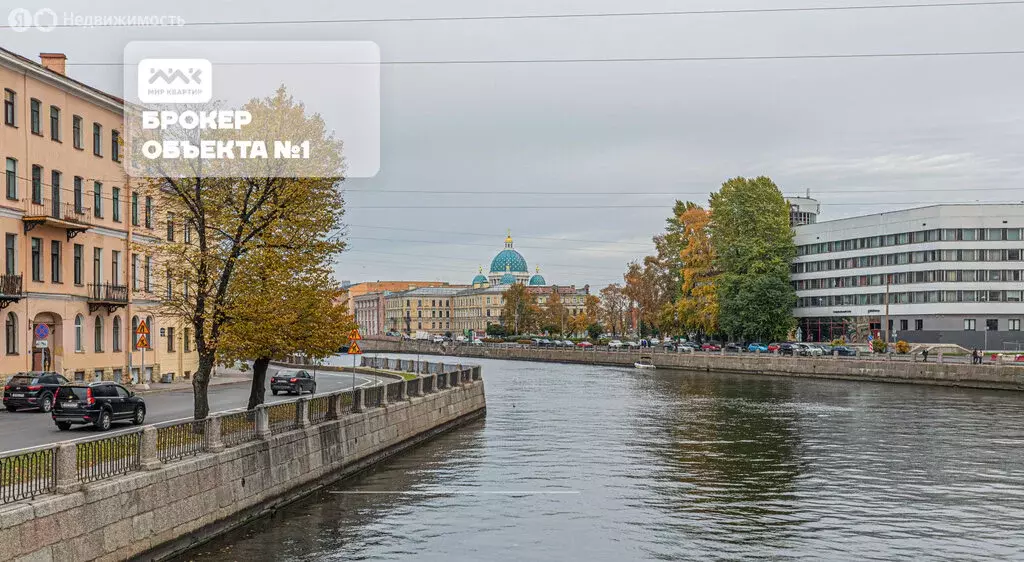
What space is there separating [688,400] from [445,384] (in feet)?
69.1

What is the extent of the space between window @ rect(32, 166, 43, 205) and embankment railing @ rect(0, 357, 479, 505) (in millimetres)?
21400

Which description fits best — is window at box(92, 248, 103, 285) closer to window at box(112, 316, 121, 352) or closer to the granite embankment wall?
window at box(112, 316, 121, 352)

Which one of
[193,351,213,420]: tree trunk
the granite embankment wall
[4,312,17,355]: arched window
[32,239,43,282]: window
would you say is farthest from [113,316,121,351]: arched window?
the granite embankment wall

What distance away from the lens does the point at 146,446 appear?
19219 millimetres

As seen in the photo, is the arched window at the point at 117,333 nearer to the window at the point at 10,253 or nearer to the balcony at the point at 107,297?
the balcony at the point at 107,297

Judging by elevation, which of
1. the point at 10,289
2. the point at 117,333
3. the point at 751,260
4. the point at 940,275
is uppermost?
the point at 751,260

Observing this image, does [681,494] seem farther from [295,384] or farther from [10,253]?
[10,253]

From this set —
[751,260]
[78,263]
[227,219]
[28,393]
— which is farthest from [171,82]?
[751,260]

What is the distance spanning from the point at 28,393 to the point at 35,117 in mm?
14371

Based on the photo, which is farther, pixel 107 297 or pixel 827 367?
pixel 827 367

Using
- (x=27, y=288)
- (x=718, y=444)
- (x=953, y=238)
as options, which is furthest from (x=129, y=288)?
(x=953, y=238)

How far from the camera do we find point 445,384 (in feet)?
157

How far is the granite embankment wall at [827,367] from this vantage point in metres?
68.5

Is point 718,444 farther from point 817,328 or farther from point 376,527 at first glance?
point 817,328
